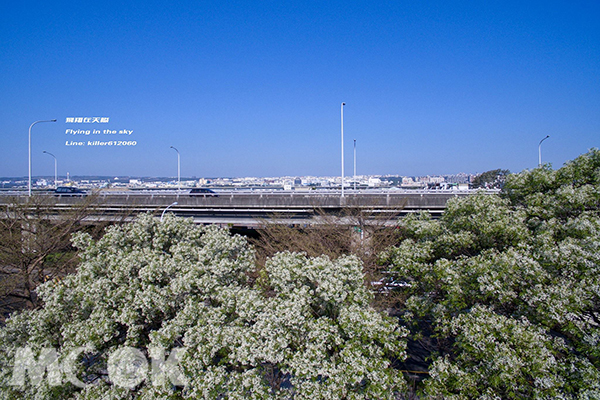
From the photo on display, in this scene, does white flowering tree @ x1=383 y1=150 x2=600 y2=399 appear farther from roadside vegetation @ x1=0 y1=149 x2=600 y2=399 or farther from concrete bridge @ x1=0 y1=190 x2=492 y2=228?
concrete bridge @ x1=0 y1=190 x2=492 y2=228

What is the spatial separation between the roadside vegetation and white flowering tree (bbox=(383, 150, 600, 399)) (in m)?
0.03

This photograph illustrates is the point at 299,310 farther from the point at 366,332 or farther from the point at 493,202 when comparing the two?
the point at 493,202

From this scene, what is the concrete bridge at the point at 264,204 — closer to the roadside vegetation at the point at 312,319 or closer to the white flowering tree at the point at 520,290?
the white flowering tree at the point at 520,290

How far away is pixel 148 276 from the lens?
294 inches

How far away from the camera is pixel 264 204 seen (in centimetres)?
2275

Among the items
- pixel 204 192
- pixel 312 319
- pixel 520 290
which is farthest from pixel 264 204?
pixel 520 290

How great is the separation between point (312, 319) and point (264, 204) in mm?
16546

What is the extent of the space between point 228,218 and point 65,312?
56.0ft

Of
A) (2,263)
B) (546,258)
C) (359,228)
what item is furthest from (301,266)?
(2,263)

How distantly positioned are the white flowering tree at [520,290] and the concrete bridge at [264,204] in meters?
8.74

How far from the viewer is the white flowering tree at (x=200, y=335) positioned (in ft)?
19.9

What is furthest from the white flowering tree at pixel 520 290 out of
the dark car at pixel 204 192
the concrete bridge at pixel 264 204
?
the dark car at pixel 204 192

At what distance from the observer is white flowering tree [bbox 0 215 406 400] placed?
6.06m

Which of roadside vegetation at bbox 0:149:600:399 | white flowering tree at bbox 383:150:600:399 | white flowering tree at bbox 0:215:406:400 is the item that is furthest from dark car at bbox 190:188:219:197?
white flowering tree at bbox 383:150:600:399
